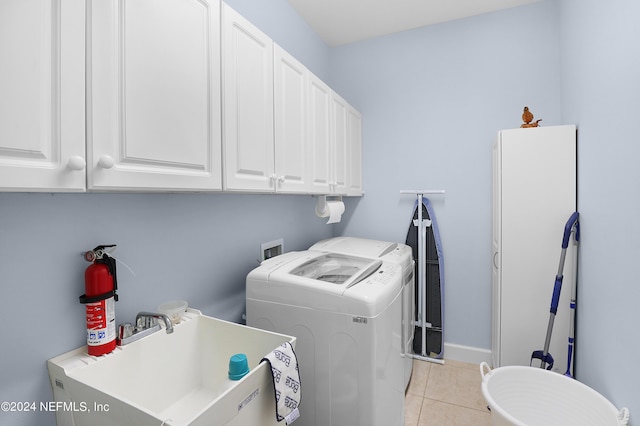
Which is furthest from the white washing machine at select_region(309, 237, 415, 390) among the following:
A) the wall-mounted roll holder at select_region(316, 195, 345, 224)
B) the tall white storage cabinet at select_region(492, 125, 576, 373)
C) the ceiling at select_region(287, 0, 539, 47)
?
the ceiling at select_region(287, 0, 539, 47)

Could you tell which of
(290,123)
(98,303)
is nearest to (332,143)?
(290,123)

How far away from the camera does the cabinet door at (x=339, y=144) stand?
214 cm

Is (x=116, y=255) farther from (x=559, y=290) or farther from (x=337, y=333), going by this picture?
(x=559, y=290)

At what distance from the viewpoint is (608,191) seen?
140cm

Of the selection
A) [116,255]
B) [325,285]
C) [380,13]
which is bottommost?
[325,285]

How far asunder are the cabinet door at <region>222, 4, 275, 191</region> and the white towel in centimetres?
63

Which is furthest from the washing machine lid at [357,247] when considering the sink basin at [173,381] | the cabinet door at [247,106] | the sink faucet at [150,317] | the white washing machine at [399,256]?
the sink faucet at [150,317]

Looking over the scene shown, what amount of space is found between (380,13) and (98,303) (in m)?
2.67

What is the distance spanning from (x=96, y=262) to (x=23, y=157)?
477mm

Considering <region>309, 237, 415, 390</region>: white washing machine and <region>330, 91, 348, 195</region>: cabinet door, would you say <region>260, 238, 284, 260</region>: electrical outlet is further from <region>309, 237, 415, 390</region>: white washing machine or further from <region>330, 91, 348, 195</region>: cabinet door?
<region>330, 91, 348, 195</region>: cabinet door

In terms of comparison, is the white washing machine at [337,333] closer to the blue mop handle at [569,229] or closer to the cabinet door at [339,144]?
the cabinet door at [339,144]

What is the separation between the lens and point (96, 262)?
99 centimetres

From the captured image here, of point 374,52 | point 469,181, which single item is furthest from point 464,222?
point 374,52

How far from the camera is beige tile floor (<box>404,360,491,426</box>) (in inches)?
74.6
